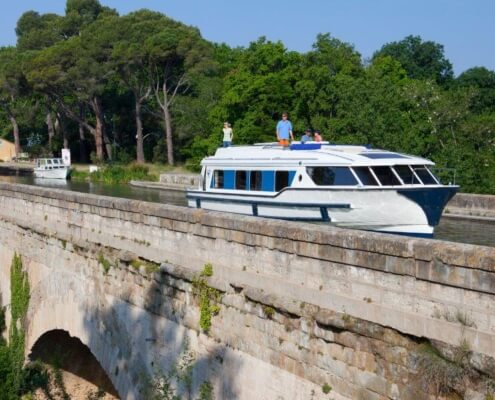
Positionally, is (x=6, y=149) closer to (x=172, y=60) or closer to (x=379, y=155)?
(x=172, y=60)

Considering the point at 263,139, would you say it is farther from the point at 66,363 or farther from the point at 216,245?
the point at 216,245

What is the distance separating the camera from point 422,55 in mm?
81750

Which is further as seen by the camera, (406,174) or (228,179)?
(228,179)

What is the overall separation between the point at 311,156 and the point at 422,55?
239 feet

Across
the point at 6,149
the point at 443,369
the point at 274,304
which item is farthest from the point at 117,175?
the point at 6,149

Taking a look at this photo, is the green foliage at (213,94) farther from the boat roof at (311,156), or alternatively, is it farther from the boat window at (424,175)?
the boat window at (424,175)

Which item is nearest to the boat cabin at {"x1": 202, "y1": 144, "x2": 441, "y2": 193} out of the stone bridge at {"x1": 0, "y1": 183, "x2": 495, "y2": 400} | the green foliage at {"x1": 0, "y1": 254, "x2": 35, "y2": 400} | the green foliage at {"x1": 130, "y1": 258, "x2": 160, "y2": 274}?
the stone bridge at {"x1": 0, "y1": 183, "x2": 495, "y2": 400}

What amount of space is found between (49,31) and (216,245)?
6573 cm

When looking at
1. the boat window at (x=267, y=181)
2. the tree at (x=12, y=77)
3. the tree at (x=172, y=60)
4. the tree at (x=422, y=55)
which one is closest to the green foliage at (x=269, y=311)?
the boat window at (x=267, y=181)

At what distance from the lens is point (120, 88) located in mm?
57312

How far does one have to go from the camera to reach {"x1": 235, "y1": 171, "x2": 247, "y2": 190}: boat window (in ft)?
47.7

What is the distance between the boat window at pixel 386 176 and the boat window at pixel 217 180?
163 inches

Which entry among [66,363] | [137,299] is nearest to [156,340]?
[137,299]

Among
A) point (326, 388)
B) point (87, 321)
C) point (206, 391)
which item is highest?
point (326, 388)
